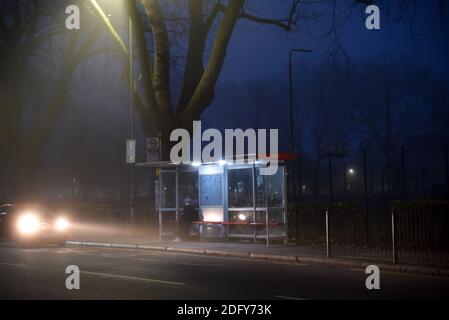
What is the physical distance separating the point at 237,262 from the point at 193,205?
717cm

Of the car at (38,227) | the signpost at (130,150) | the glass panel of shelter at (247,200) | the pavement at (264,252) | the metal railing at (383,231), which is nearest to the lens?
the pavement at (264,252)

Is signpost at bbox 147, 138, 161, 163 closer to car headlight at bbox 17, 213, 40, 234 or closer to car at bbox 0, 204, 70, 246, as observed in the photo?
car at bbox 0, 204, 70, 246

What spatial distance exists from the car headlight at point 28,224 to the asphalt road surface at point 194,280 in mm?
5412

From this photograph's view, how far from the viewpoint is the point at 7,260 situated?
1798 centimetres

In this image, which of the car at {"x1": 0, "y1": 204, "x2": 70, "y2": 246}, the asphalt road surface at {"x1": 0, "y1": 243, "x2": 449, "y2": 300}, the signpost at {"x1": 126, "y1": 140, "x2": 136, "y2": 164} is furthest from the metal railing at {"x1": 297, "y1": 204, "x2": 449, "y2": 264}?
the car at {"x1": 0, "y1": 204, "x2": 70, "y2": 246}

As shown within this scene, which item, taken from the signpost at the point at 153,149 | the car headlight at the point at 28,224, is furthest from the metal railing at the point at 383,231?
the car headlight at the point at 28,224

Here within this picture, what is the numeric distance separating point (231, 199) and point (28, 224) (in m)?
7.99

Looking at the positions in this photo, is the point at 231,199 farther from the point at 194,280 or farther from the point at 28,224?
the point at 194,280

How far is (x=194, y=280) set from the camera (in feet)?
44.5

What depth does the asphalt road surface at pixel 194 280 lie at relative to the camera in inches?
452

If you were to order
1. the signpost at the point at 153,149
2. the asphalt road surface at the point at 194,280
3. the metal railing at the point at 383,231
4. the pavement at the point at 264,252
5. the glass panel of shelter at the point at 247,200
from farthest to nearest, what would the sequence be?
the signpost at the point at 153,149
the glass panel of shelter at the point at 247,200
the metal railing at the point at 383,231
the pavement at the point at 264,252
the asphalt road surface at the point at 194,280

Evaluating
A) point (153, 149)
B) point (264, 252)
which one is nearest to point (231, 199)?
point (153, 149)

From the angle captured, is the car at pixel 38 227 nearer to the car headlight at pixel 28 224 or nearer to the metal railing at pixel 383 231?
the car headlight at pixel 28 224
